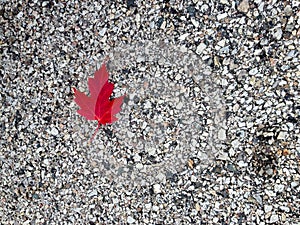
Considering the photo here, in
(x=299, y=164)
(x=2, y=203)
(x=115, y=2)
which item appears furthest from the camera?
(x=2, y=203)

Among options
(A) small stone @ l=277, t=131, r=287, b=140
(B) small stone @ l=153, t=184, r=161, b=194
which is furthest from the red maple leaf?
(A) small stone @ l=277, t=131, r=287, b=140

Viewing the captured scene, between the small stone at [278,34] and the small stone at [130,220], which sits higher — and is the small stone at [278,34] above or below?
above

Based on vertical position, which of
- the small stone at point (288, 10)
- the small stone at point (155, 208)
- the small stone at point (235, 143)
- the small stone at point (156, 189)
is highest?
the small stone at point (288, 10)

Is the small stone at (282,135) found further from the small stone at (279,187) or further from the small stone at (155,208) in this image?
the small stone at (155,208)

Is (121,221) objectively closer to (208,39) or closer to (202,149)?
(202,149)

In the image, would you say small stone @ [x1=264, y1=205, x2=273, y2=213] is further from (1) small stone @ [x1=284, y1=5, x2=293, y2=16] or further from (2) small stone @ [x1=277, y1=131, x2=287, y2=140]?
(1) small stone @ [x1=284, y1=5, x2=293, y2=16]

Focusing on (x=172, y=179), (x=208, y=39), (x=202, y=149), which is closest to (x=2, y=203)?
(x=172, y=179)

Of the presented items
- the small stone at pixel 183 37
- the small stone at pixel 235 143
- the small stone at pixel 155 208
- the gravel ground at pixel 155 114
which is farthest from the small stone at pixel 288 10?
the small stone at pixel 155 208
